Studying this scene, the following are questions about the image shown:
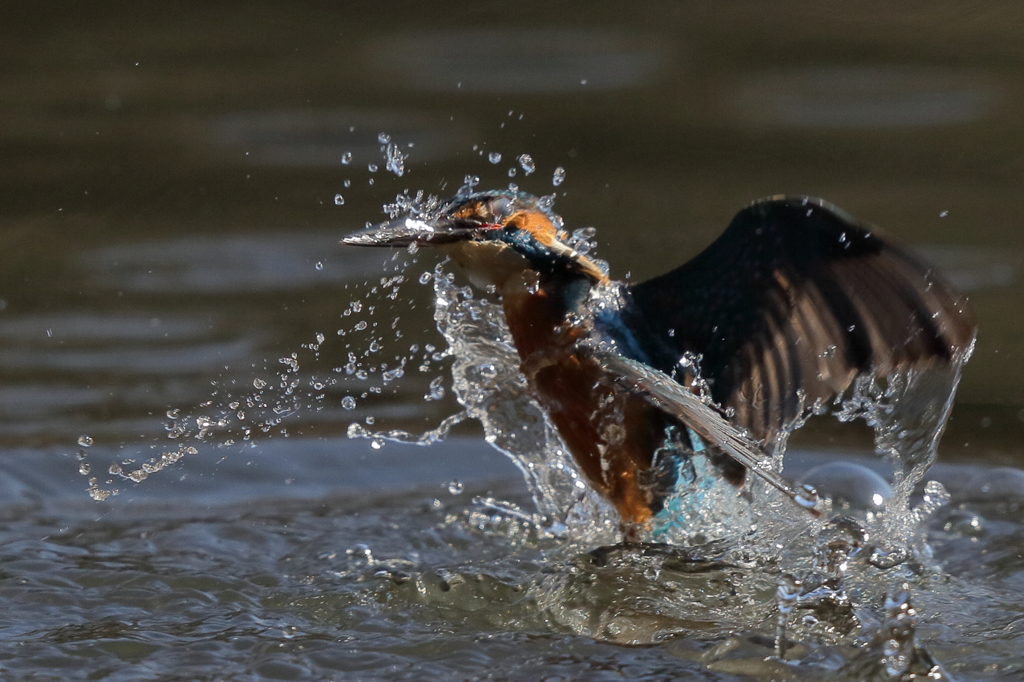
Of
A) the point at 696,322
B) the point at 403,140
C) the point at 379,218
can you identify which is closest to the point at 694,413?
the point at 696,322

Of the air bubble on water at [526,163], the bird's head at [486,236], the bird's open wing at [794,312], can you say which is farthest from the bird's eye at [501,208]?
the bird's open wing at [794,312]

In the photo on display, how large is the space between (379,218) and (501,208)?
1.84 meters

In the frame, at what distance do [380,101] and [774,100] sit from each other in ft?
4.66

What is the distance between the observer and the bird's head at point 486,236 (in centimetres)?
271

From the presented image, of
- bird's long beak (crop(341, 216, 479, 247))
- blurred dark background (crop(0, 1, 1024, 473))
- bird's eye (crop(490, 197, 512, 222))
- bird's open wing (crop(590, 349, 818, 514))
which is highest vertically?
blurred dark background (crop(0, 1, 1024, 473))

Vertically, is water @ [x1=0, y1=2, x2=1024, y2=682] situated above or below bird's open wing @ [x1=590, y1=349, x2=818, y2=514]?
above

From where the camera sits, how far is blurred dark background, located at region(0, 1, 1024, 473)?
4.44 meters

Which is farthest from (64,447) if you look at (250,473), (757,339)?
(757,339)

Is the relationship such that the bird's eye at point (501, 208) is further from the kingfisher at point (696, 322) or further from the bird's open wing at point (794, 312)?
the bird's open wing at point (794, 312)

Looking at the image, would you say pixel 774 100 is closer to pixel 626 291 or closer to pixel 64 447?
pixel 626 291

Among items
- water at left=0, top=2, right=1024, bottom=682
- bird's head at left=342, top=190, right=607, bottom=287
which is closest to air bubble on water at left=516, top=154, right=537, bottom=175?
bird's head at left=342, top=190, right=607, bottom=287

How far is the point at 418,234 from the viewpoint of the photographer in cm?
270

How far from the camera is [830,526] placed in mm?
2631

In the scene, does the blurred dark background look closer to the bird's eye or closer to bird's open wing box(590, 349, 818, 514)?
the bird's eye
